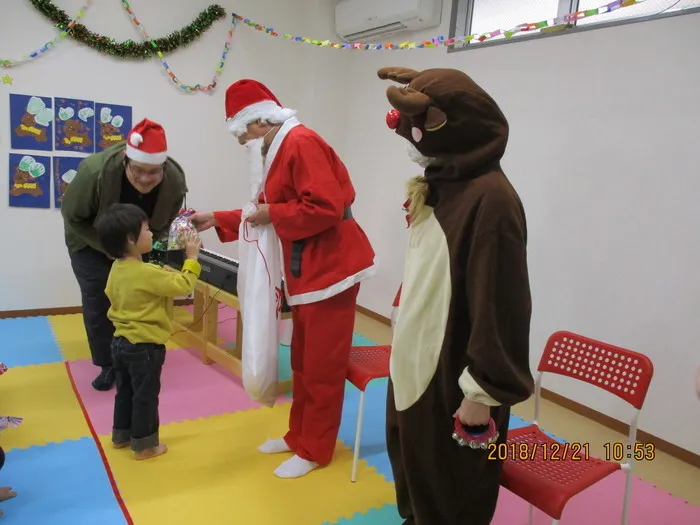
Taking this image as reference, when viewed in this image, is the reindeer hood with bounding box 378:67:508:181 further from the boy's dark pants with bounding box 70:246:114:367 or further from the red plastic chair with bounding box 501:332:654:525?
the boy's dark pants with bounding box 70:246:114:367

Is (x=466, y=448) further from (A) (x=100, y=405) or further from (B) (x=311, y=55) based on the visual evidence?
(B) (x=311, y=55)

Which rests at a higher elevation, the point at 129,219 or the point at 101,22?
the point at 101,22

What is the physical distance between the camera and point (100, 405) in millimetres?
2715

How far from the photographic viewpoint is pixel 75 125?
394 centimetres

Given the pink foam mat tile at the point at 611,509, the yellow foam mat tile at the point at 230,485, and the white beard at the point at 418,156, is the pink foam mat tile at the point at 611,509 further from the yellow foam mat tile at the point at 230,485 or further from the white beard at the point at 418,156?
the white beard at the point at 418,156

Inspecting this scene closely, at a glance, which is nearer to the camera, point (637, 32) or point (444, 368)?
point (444, 368)

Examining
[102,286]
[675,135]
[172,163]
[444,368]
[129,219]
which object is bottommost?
[102,286]

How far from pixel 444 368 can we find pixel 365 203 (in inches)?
136

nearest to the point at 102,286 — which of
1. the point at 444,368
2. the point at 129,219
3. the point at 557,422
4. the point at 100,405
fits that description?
the point at 100,405

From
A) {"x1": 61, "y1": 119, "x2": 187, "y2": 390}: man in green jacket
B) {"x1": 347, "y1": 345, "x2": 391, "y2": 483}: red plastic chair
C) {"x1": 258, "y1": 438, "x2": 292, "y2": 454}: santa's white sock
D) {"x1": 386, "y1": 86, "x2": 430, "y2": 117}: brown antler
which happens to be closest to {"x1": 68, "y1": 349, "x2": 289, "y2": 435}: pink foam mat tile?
{"x1": 61, "y1": 119, "x2": 187, "y2": 390}: man in green jacket

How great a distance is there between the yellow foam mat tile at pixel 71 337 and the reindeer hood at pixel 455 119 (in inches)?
112

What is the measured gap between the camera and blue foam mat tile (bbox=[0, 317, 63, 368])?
3227mm

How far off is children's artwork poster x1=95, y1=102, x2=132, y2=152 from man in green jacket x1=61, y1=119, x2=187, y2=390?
4.82 feet

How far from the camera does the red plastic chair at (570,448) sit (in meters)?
1.44
